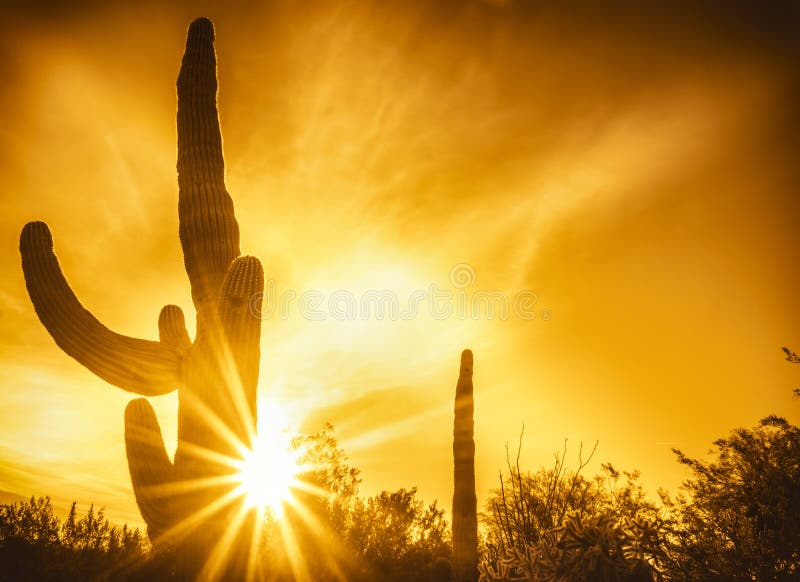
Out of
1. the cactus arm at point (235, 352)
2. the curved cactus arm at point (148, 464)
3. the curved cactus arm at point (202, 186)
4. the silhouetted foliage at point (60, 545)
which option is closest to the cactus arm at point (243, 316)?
the cactus arm at point (235, 352)

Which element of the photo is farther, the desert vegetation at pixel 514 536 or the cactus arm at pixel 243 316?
the cactus arm at pixel 243 316

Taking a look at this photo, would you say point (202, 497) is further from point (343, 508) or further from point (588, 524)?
point (343, 508)

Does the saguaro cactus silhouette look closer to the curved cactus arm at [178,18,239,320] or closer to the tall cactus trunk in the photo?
the curved cactus arm at [178,18,239,320]

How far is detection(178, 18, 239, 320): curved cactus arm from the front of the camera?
19.1 ft

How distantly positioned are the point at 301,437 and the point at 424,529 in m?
5.21

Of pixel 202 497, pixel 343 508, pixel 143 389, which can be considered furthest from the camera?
pixel 343 508

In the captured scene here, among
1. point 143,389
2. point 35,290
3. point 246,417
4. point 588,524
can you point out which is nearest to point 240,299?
point 246,417

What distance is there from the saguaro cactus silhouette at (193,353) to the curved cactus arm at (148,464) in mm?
13

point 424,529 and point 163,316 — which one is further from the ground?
point 163,316

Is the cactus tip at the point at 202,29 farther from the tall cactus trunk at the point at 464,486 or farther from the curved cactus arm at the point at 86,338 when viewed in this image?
the tall cactus trunk at the point at 464,486

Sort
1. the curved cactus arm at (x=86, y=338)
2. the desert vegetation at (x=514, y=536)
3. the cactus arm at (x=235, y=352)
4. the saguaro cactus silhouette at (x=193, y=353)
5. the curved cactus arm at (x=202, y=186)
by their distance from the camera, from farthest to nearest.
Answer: the curved cactus arm at (x=202, y=186) < the curved cactus arm at (x=86, y=338) < the cactus arm at (x=235, y=352) < the saguaro cactus silhouette at (x=193, y=353) < the desert vegetation at (x=514, y=536)

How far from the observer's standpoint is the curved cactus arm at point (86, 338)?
548cm

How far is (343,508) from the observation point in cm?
1419

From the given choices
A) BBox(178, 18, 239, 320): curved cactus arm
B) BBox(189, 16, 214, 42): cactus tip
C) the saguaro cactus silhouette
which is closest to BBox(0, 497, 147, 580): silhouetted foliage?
the saguaro cactus silhouette
